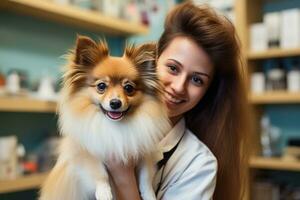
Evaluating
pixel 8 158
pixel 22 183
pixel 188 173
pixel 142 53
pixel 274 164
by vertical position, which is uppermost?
pixel 142 53

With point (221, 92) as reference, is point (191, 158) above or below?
below

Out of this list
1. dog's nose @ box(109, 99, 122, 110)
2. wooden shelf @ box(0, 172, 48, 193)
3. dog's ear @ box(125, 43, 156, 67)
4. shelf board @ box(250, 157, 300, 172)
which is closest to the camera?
dog's nose @ box(109, 99, 122, 110)

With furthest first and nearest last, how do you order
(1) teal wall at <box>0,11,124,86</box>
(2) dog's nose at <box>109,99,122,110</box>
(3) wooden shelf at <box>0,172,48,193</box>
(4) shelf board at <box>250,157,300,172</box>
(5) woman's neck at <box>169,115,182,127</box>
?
(4) shelf board at <box>250,157,300,172</box>, (1) teal wall at <box>0,11,124,86</box>, (3) wooden shelf at <box>0,172,48,193</box>, (5) woman's neck at <box>169,115,182,127</box>, (2) dog's nose at <box>109,99,122,110</box>

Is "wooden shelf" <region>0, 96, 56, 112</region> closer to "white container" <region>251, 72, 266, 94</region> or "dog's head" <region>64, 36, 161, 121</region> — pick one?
"dog's head" <region>64, 36, 161, 121</region>

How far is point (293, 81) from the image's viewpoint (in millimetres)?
2828

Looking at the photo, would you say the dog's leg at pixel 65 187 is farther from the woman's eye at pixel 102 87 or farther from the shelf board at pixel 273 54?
the shelf board at pixel 273 54

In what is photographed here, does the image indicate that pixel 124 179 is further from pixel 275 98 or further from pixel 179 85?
pixel 275 98

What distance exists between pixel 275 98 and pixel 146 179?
1811 mm

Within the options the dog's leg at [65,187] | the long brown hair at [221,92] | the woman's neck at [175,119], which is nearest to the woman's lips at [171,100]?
the woman's neck at [175,119]

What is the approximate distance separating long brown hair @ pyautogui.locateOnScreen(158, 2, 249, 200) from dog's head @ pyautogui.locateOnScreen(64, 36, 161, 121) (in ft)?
1.15

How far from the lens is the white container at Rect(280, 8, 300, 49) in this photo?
2781 mm

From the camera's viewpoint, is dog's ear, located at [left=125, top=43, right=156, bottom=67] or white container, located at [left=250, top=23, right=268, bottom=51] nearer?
dog's ear, located at [left=125, top=43, right=156, bottom=67]

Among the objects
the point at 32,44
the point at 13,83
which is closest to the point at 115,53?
the point at 32,44

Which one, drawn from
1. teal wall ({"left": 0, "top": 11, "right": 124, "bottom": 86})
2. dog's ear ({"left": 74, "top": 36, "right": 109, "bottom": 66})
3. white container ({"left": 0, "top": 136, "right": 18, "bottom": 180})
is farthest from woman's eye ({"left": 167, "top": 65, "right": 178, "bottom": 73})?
white container ({"left": 0, "top": 136, "right": 18, "bottom": 180})
